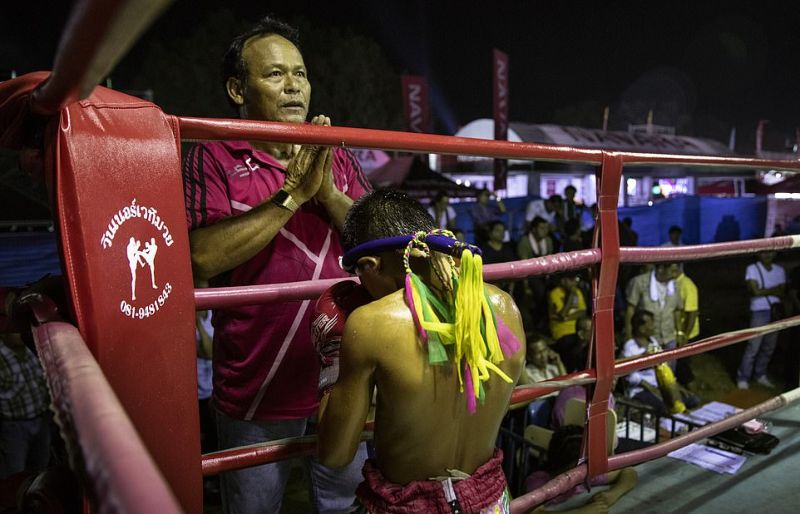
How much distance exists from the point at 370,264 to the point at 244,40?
893 millimetres

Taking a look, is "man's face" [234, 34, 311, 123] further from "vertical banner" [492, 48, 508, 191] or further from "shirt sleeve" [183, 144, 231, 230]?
"vertical banner" [492, 48, 508, 191]

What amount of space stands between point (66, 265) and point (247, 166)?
716mm

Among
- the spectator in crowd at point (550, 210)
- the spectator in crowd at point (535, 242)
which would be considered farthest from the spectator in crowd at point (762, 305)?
the spectator in crowd at point (550, 210)

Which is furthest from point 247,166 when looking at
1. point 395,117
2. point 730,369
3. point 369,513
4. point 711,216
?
point 395,117

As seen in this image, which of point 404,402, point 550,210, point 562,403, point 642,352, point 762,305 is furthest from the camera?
point 550,210

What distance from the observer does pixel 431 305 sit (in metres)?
1.20

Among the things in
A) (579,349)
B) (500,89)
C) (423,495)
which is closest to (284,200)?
(423,495)

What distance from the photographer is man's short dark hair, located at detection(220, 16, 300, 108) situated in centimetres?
170

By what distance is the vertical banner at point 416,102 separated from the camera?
1441 centimetres

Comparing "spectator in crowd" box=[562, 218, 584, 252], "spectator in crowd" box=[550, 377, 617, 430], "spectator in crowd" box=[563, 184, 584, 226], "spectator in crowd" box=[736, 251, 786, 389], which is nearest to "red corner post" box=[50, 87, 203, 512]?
"spectator in crowd" box=[550, 377, 617, 430]

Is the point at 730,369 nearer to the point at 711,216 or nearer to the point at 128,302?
the point at 711,216

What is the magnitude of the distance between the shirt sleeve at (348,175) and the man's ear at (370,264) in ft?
1.67

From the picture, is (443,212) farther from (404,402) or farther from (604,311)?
(404,402)

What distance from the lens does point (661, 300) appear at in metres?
6.13
